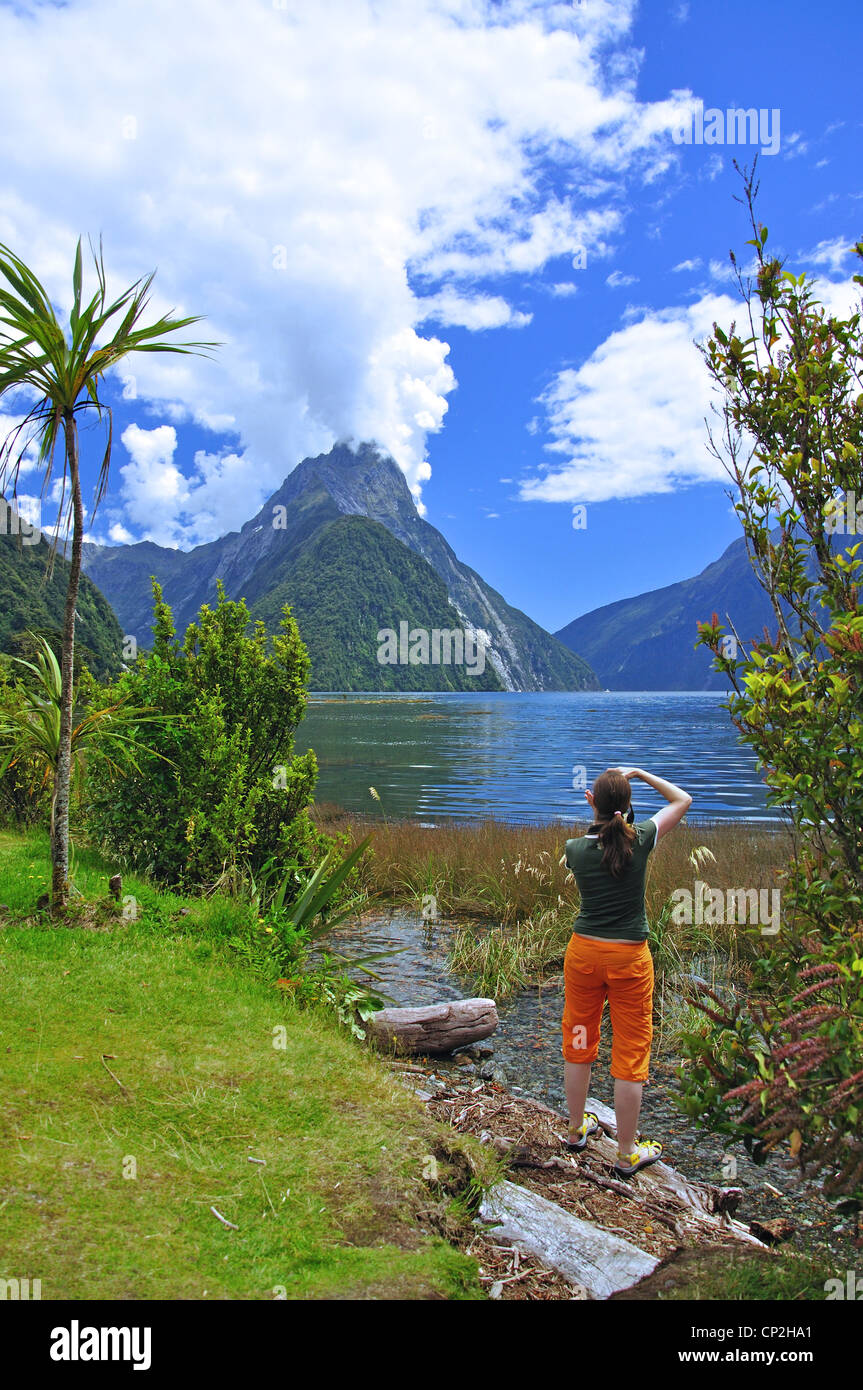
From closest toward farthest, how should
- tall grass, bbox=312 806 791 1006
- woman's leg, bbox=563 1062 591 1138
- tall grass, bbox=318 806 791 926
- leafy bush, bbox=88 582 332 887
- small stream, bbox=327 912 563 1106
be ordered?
woman's leg, bbox=563 1062 591 1138
small stream, bbox=327 912 563 1106
leafy bush, bbox=88 582 332 887
tall grass, bbox=312 806 791 1006
tall grass, bbox=318 806 791 926

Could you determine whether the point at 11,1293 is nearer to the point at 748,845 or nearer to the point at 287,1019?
the point at 287,1019

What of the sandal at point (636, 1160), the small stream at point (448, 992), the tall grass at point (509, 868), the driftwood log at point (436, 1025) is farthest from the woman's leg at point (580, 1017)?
the tall grass at point (509, 868)

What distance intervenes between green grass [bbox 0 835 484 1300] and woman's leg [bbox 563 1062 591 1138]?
0.78 m

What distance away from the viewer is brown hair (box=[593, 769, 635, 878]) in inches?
179

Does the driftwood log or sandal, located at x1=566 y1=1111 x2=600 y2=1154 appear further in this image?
the driftwood log

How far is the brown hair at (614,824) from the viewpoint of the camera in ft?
14.9

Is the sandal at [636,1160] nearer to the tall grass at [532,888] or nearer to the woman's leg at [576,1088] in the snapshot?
the woman's leg at [576,1088]

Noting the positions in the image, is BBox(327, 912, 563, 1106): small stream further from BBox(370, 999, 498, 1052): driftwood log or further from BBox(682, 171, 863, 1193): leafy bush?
BBox(682, 171, 863, 1193): leafy bush

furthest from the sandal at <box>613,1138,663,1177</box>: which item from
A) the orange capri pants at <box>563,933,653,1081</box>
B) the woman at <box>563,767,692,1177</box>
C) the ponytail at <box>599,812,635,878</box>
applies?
the ponytail at <box>599,812,635,878</box>

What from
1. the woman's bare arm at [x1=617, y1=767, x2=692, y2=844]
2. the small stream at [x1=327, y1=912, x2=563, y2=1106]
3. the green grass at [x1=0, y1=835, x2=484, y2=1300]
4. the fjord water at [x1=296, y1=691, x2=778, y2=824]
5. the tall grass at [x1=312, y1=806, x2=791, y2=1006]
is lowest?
the fjord water at [x1=296, y1=691, x2=778, y2=824]

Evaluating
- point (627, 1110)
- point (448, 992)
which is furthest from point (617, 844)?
point (448, 992)

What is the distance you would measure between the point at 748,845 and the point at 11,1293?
14.4 m

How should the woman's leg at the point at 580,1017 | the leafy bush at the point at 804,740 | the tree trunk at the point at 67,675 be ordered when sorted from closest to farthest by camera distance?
the leafy bush at the point at 804,740, the woman's leg at the point at 580,1017, the tree trunk at the point at 67,675
